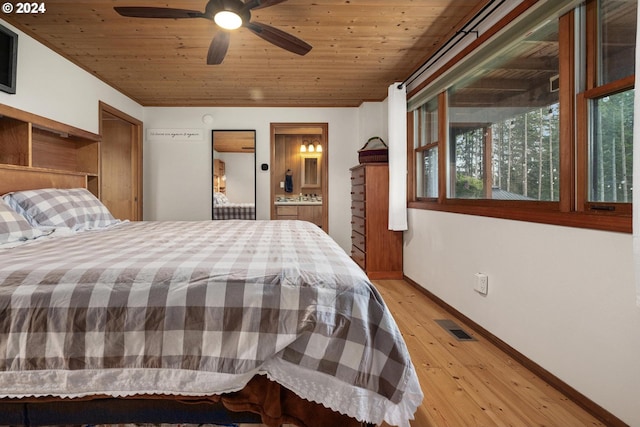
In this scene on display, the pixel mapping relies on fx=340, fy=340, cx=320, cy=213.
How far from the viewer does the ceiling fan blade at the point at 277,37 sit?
7.02 ft

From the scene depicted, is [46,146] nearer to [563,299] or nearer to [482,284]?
[482,284]

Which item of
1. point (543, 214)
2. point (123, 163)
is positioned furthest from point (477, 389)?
point (123, 163)

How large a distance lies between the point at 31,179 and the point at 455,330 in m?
3.39

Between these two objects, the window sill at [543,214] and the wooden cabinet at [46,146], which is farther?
the wooden cabinet at [46,146]

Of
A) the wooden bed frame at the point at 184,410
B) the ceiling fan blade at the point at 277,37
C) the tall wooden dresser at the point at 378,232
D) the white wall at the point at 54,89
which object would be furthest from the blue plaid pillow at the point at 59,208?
the tall wooden dresser at the point at 378,232

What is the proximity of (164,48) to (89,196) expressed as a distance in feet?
4.87

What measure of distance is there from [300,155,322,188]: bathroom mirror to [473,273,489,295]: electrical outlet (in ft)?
15.2

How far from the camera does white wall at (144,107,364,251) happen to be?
16.2ft

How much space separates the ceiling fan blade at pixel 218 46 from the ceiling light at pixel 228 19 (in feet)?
0.92

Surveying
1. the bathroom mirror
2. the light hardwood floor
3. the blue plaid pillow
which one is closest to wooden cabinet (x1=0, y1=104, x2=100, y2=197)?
the blue plaid pillow

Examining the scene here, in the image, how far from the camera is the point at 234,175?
623cm

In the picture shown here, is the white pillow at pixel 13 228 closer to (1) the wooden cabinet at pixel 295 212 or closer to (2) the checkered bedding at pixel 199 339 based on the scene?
(2) the checkered bedding at pixel 199 339

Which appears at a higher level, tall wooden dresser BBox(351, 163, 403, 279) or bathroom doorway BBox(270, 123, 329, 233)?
bathroom doorway BBox(270, 123, 329, 233)

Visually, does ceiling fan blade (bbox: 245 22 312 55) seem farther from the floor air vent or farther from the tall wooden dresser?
the floor air vent
